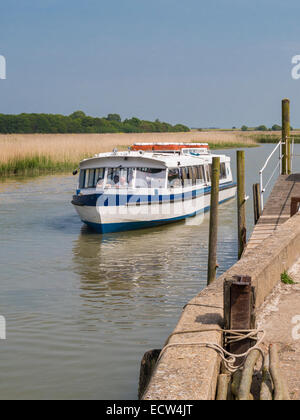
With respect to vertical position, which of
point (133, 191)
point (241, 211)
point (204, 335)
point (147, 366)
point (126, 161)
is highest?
point (126, 161)

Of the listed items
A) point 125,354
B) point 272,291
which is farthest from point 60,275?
point 272,291

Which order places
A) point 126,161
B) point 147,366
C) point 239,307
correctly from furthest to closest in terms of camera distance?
point 126,161
point 147,366
point 239,307

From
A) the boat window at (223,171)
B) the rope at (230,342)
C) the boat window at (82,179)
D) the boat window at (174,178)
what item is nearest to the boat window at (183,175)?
the boat window at (174,178)

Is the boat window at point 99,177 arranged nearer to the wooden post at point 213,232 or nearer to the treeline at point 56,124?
the wooden post at point 213,232

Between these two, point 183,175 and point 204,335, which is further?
point 183,175

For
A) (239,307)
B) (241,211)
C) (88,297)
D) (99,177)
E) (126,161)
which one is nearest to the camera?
(239,307)

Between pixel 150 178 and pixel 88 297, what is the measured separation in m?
8.32

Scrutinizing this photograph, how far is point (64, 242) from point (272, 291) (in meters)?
10.4

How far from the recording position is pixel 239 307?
18.2 feet

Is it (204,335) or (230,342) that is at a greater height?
(204,335)

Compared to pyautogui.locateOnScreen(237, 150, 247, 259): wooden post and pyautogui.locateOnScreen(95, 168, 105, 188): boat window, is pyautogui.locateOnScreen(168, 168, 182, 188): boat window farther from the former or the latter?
pyautogui.locateOnScreen(237, 150, 247, 259): wooden post

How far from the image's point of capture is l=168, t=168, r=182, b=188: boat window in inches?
766

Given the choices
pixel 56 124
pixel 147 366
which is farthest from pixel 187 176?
pixel 56 124

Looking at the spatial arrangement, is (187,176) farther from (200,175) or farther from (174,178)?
(200,175)
